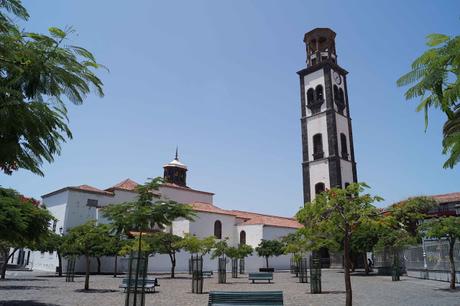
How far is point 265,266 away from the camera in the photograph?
49094 millimetres

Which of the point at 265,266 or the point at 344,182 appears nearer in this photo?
the point at 344,182

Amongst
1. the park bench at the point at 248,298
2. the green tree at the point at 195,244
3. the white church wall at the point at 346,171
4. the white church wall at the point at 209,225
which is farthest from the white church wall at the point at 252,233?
the park bench at the point at 248,298

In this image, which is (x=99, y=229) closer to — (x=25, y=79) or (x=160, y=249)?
(x=160, y=249)

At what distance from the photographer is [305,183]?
145ft

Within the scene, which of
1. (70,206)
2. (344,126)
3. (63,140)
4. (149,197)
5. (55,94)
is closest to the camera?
(55,94)

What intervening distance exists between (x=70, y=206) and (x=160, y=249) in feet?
41.1

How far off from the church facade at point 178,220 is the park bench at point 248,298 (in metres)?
23.5

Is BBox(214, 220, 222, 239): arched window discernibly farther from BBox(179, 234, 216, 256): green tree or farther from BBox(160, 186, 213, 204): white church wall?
BBox(179, 234, 216, 256): green tree

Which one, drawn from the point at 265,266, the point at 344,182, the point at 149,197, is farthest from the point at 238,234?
the point at 149,197

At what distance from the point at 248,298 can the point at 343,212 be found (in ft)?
12.0

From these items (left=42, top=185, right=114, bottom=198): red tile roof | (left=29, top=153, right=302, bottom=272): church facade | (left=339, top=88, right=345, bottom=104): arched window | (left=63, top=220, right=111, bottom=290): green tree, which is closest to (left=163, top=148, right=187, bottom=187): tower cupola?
(left=29, top=153, right=302, bottom=272): church facade

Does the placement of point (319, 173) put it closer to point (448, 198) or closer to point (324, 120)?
point (324, 120)

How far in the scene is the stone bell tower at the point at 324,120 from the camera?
4278 cm

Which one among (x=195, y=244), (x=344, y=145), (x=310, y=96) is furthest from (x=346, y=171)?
(x=195, y=244)
